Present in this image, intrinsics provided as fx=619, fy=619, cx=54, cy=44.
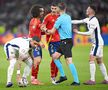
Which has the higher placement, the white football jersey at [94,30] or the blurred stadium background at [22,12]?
the blurred stadium background at [22,12]

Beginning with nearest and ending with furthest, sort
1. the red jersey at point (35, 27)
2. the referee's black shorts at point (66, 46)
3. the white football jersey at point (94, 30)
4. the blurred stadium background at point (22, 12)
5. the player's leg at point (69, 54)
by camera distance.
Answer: the player's leg at point (69, 54)
the referee's black shorts at point (66, 46)
the red jersey at point (35, 27)
the white football jersey at point (94, 30)
the blurred stadium background at point (22, 12)

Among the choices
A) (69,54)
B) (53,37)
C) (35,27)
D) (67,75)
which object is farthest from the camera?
(67,75)

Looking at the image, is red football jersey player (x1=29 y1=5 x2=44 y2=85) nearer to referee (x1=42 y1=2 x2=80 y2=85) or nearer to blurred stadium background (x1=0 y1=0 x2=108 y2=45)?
referee (x1=42 y1=2 x2=80 y2=85)

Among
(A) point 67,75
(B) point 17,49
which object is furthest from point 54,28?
(A) point 67,75

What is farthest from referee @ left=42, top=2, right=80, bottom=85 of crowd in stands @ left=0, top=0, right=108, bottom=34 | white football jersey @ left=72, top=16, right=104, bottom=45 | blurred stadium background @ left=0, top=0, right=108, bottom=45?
crowd in stands @ left=0, top=0, right=108, bottom=34

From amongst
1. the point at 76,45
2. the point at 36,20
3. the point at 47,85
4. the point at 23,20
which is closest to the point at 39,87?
the point at 47,85

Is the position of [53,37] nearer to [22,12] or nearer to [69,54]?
[69,54]

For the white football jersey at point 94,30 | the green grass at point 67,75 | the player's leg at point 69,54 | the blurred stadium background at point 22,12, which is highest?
the blurred stadium background at point 22,12

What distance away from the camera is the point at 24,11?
119 feet

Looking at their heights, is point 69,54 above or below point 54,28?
below

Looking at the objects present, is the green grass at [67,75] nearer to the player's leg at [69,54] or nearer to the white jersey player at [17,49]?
the player's leg at [69,54]

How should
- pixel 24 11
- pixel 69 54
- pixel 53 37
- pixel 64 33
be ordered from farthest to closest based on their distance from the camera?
pixel 24 11 → pixel 53 37 → pixel 64 33 → pixel 69 54

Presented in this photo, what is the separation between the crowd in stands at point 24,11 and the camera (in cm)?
3575

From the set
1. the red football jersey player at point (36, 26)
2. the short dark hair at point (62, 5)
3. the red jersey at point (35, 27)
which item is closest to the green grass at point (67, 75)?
the red football jersey player at point (36, 26)
